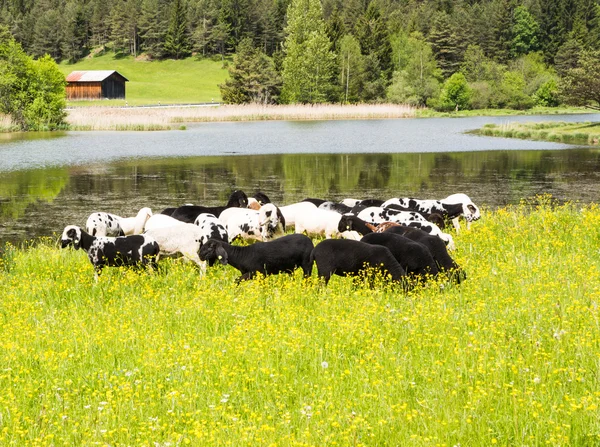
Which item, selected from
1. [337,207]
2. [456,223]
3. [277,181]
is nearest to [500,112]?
[277,181]

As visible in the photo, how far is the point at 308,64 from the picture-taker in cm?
11175

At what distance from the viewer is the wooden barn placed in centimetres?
11438

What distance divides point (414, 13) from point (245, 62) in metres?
74.1

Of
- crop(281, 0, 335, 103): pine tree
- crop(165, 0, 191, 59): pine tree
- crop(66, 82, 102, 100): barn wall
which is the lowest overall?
crop(66, 82, 102, 100): barn wall

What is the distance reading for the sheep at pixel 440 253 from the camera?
36.9ft

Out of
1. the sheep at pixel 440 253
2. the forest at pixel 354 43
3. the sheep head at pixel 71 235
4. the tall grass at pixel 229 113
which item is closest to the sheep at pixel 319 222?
the sheep at pixel 440 253

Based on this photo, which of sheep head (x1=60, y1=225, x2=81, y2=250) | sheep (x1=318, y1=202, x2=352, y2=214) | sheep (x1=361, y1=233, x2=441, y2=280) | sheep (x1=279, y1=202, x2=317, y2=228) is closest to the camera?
sheep (x1=361, y1=233, x2=441, y2=280)

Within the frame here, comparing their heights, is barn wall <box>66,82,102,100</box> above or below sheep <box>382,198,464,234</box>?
above

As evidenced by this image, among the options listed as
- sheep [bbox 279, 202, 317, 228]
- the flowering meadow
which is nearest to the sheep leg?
sheep [bbox 279, 202, 317, 228]

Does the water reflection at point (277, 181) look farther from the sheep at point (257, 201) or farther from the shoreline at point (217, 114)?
the shoreline at point (217, 114)

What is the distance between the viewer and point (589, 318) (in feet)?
28.5

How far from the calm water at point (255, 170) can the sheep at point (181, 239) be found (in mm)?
8881

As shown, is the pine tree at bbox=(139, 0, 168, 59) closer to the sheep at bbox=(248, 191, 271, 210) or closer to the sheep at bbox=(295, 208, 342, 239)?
the sheep at bbox=(248, 191, 271, 210)

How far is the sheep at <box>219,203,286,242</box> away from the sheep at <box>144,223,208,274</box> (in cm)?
188
